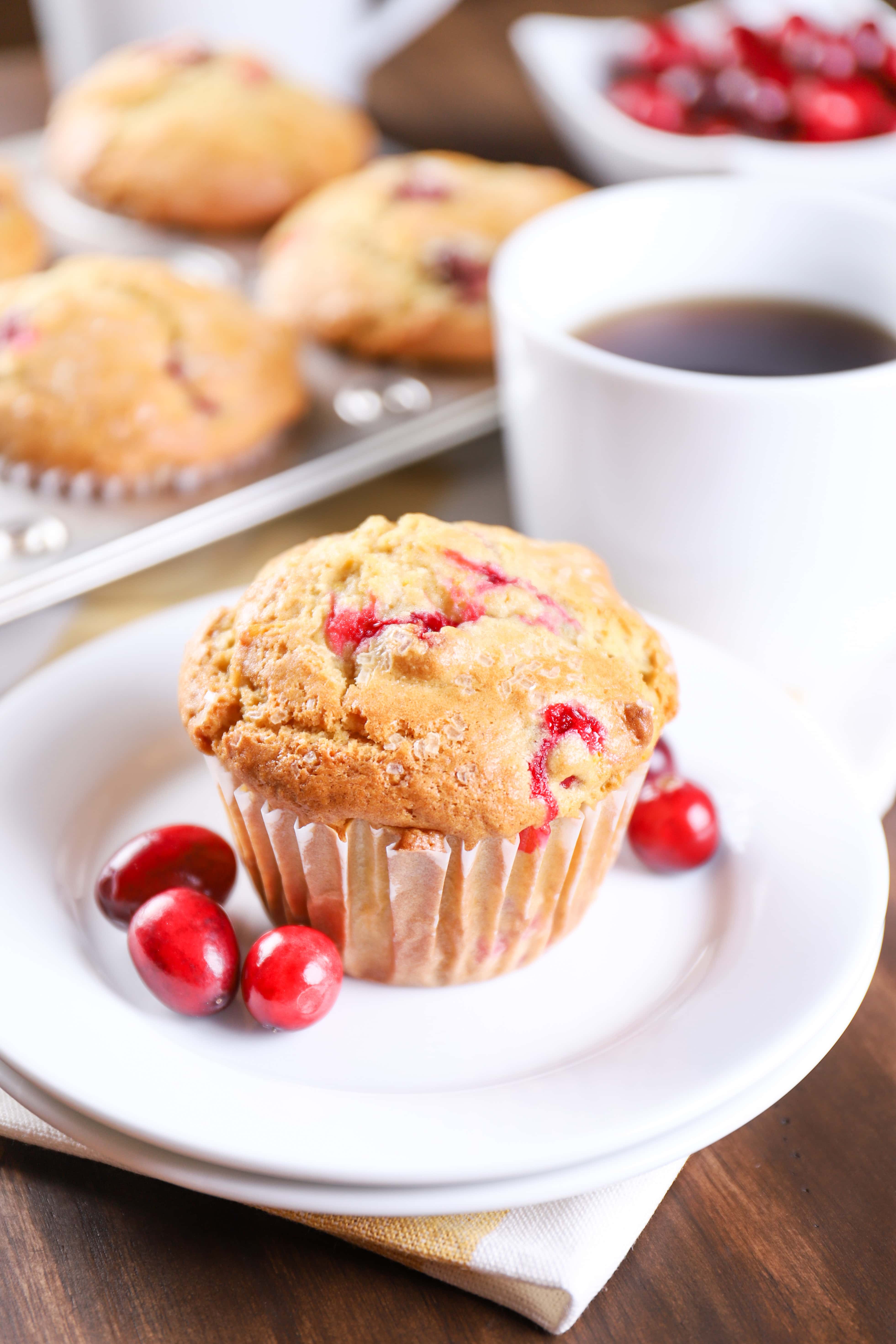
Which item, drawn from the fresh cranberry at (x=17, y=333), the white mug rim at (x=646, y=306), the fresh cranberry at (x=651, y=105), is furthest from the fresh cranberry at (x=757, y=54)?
the fresh cranberry at (x=17, y=333)

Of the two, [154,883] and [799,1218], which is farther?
[154,883]

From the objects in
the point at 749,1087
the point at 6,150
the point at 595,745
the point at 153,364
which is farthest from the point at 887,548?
the point at 6,150

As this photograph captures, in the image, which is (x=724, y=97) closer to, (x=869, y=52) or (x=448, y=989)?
(x=869, y=52)

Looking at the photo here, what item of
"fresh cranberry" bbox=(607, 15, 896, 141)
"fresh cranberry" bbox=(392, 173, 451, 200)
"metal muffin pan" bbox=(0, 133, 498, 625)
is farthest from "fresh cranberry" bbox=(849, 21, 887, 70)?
"metal muffin pan" bbox=(0, 133, 498, 625)

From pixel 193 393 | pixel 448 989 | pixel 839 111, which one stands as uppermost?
pixel 839 111

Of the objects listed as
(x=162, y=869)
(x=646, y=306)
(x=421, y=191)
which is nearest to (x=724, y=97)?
(x=421, y=191)

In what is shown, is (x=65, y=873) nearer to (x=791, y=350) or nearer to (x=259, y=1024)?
(x=259, y=1024)
